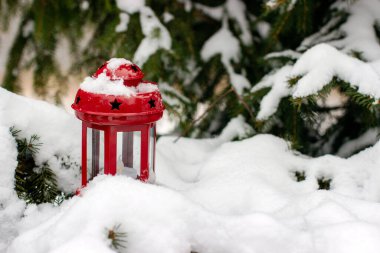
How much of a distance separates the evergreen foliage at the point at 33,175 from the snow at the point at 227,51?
146 centimetres

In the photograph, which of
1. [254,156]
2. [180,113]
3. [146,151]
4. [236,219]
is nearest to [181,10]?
[180,113]

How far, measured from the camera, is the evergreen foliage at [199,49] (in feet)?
8.52

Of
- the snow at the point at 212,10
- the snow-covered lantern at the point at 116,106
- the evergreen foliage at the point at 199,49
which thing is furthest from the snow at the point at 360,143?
the snow-covered lantern at the point at 116,106

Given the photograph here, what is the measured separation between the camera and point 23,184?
1673 mm

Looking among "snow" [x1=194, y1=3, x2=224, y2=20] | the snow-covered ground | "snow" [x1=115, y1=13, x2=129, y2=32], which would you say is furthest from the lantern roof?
"snow" [x1=194, y1=3, x2=224, y2=20]

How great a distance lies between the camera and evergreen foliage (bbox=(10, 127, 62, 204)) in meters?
1.67

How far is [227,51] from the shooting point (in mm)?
2928

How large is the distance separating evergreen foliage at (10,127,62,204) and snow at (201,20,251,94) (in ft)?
4.79

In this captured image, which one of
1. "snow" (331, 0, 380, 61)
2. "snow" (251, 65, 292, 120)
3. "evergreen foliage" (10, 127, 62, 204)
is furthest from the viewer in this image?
"snow" (331, 0, 380, 61)

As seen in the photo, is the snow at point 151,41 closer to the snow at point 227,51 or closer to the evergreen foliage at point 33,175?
the snow at point 227,51

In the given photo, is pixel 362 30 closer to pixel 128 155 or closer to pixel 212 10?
pixel 212 10

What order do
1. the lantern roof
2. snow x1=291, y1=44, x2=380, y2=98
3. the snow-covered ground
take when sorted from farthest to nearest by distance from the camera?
snow x1=291, y1=44, x2=380, y2=98, the lantern roof, the snow-covered ground

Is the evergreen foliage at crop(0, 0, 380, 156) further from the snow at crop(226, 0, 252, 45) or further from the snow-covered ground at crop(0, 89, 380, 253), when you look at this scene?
the snow-covered ground at crop(0, 89, 380, 253)

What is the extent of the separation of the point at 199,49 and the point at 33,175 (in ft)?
5.51
